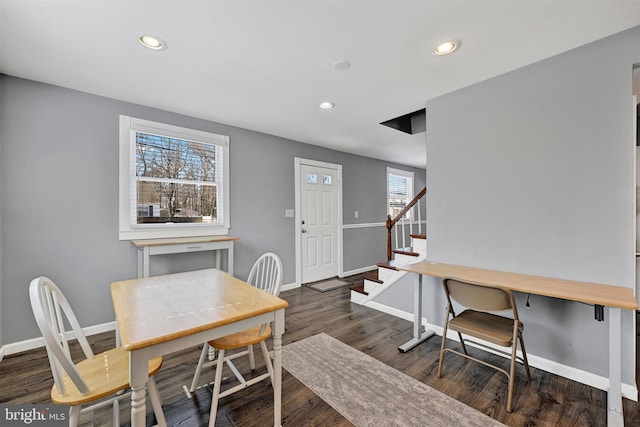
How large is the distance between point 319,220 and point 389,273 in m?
1.80

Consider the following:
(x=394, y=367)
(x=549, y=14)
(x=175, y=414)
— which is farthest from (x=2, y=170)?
(x=549, y=14)

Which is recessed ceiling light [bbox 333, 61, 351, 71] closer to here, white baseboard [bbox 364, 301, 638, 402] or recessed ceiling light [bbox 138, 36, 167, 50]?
recessed ceiling light [bbox 138, 36, 167, 50]

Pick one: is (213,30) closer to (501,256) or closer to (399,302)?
(501,256)

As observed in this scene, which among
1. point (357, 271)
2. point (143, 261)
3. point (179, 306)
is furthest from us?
point (357, 271)

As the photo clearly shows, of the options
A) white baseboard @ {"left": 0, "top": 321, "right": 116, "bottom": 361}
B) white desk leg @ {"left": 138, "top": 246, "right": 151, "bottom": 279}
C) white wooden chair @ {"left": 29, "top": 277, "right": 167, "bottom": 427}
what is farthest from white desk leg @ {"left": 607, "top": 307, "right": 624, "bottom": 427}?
white baseboard @ {"left": 0, "top": 321, "right": 116, "bottom": 361}

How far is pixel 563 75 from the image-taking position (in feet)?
6.70

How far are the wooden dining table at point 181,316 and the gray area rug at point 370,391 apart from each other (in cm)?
50

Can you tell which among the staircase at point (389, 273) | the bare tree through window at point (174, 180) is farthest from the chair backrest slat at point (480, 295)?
the bare tree through window at point (174, 180)

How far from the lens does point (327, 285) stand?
4512mm

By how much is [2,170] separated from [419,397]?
12.5 feet

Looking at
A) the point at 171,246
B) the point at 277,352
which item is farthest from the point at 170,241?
the point at 277,352

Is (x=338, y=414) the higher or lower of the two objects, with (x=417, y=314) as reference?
lower

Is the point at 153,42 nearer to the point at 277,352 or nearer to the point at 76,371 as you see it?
the point at 76,371

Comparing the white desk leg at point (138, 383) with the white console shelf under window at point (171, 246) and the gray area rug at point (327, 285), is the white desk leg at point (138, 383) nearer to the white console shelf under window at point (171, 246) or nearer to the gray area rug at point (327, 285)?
the white console shelf under window at point (171, 246)
